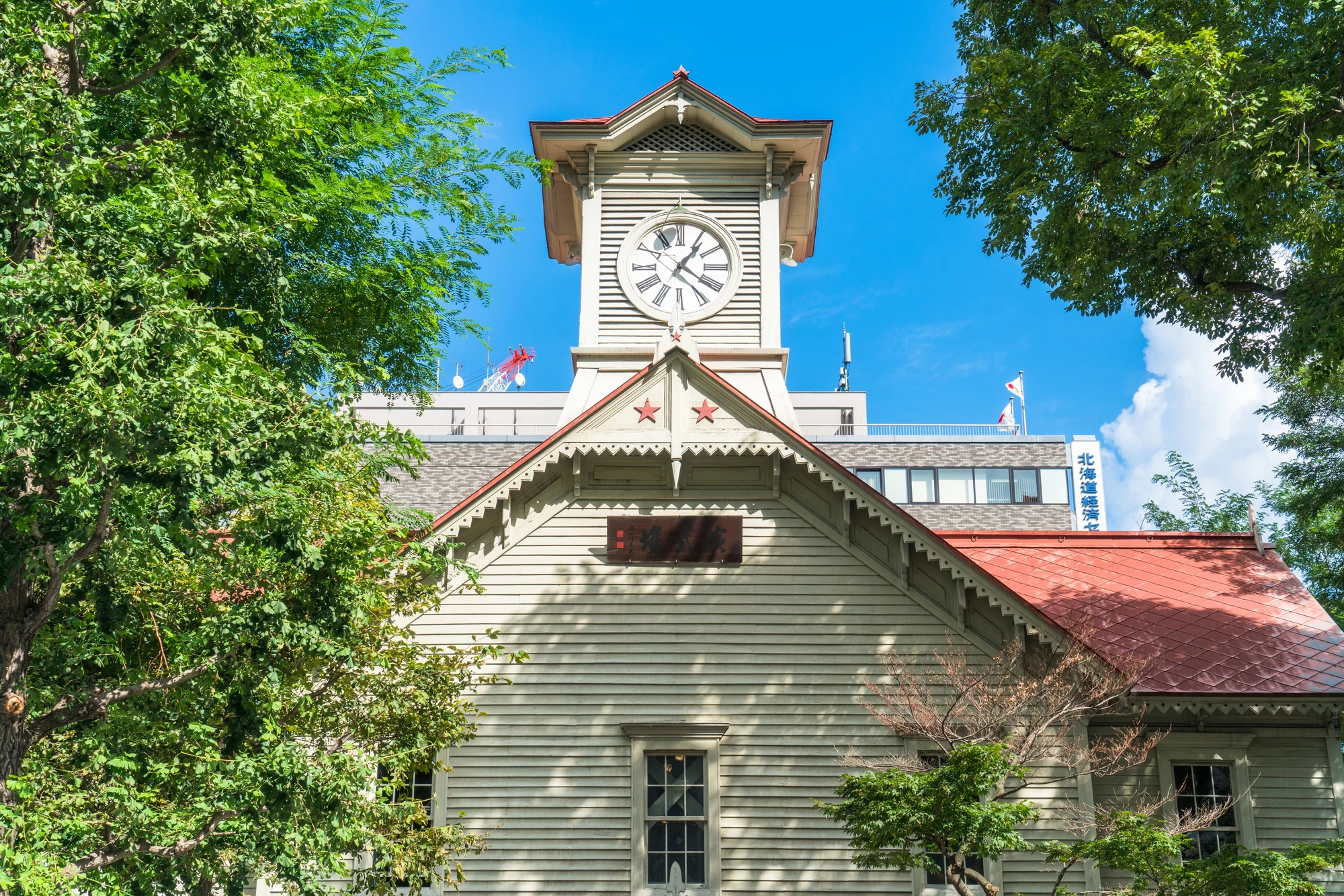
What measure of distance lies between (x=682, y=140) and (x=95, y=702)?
1447 cm

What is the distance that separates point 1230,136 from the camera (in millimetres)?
13492

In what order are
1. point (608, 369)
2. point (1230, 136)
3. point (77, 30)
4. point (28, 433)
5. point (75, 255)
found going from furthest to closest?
point (608, 369) → point (1230, 136) → point (77, 30) → point (75, 255) → point (28, 433)

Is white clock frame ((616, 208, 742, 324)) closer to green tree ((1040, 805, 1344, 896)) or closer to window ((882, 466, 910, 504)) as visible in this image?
green tree ((1040, 805, 1344, 896))

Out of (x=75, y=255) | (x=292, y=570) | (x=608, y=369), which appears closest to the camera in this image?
(x=75, y=255)

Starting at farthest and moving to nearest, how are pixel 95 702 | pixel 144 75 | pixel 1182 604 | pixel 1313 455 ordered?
pixel 1313 455
pixel 1182 604
pixel 144 75
pixel 95 702

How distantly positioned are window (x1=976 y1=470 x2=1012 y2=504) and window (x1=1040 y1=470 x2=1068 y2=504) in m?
1.68

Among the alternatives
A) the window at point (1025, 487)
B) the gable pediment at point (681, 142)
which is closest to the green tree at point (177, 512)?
the gable pediment at point (681, 142)

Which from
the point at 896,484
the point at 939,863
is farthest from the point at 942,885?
the point at 896,484

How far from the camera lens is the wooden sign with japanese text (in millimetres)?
16422

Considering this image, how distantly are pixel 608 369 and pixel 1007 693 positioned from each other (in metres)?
8.62

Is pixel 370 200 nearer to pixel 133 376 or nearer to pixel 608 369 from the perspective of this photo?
pixel 608 369

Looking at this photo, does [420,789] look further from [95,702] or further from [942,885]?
[942,885]

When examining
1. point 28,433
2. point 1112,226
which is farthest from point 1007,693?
point 28,433

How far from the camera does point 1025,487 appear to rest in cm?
5969
